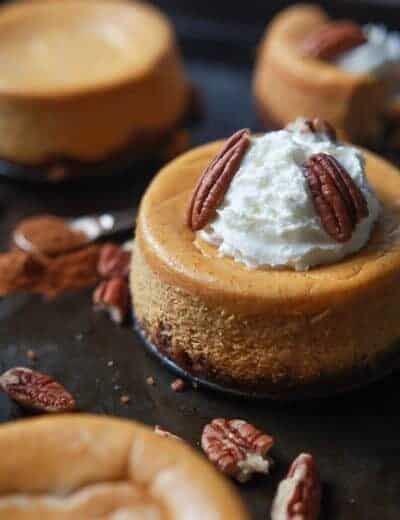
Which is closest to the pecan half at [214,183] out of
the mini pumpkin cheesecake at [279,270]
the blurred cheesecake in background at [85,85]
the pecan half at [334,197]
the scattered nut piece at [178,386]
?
the mini pumpkin cheesecake at [279,270]

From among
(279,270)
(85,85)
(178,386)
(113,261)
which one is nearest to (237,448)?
(178,386)

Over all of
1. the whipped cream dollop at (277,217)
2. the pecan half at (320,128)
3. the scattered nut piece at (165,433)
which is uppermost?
the pecan half at (320,128)

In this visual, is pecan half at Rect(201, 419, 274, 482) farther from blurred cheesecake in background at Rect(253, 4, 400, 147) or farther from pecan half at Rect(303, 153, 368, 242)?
blurred cheesecake in background at Rect(253, 4, 400, 147)

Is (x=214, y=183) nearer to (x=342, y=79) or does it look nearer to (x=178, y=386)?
(x=178, y=386)

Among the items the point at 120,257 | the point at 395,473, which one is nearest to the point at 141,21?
the point at 120,257

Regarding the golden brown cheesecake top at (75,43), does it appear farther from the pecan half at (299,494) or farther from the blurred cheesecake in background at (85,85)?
the pecan half at (299,494)

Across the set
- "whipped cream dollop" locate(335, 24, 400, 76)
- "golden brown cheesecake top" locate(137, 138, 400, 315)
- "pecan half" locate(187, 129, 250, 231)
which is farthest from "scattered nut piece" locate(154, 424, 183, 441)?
"whipped cream dollop" locate(335, 24, 400, 76)

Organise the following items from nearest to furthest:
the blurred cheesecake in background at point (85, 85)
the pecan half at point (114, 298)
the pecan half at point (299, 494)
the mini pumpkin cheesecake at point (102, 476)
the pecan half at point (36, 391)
Result: the mini pumpkin cheesecake at point (102, 476) < the pecan half at point (299, 494) < the pecan half at point (36, 391) < the pecan half at point (114, 298) < the blurred cheesecake in background at point (85, 85)

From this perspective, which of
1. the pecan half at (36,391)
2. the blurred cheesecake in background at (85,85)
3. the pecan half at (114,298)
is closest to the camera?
the pecan half at (36,391)
